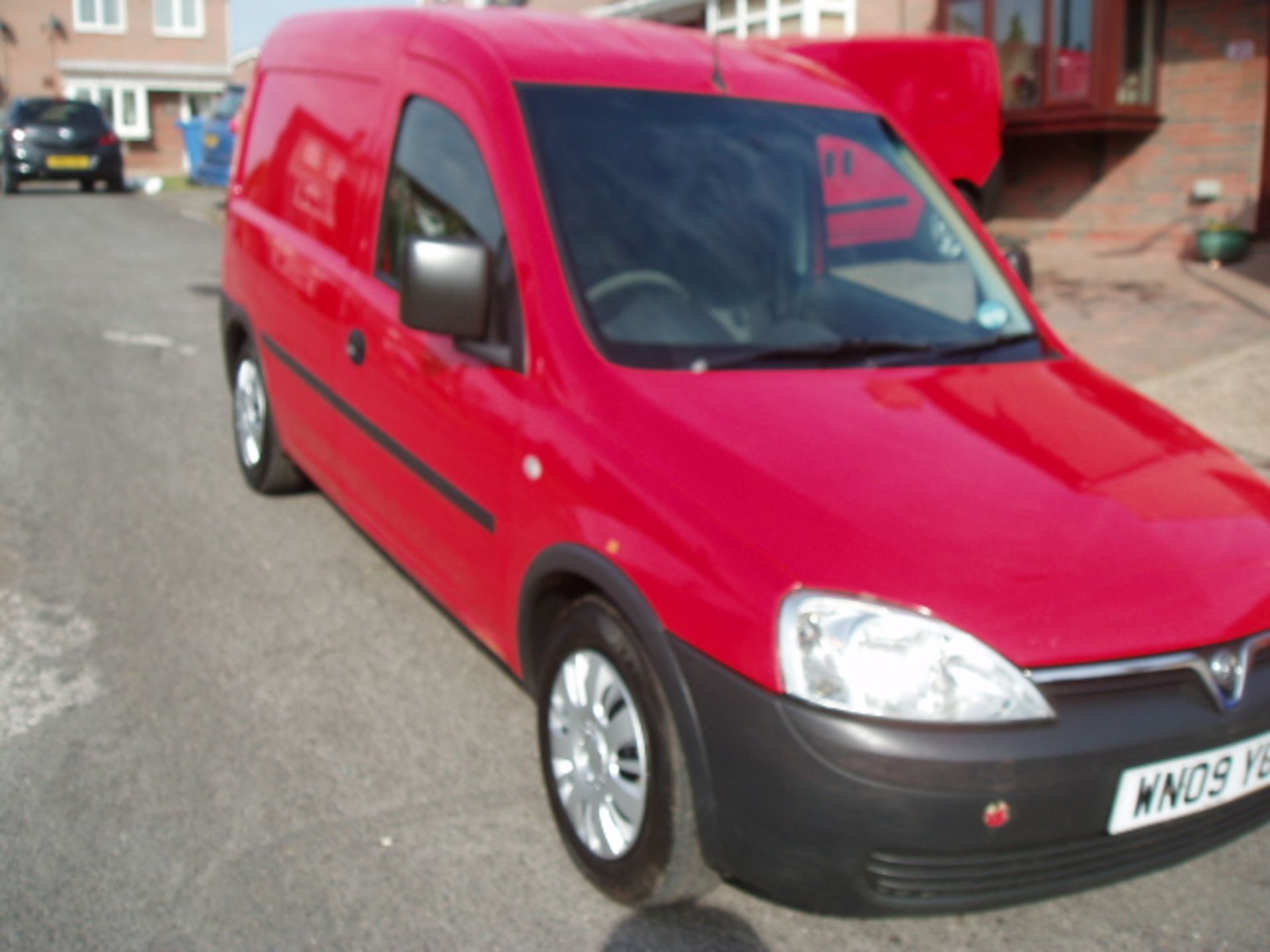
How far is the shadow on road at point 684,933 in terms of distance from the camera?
9.95 ft

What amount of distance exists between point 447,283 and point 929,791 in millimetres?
1755

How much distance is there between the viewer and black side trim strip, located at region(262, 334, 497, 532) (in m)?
3.74

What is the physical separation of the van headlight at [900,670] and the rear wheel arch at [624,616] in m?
0.29

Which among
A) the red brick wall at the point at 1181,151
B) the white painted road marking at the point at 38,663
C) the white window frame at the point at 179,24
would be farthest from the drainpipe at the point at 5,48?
the white painted road marking at the point at 38,663

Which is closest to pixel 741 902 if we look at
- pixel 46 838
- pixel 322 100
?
pixel 46 838

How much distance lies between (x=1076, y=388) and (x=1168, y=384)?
16.3ft

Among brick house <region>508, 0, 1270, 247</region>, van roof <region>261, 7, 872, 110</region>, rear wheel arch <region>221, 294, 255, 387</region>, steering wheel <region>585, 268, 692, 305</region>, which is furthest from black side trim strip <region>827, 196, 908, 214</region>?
brick house <region>508, 0, 1270, 247</region>

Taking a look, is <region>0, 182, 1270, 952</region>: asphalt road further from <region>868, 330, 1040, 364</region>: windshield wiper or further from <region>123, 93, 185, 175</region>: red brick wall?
<region>123, 93, 185, 175</region>: red brick wall

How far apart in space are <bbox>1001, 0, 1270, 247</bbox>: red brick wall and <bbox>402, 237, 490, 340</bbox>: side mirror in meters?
11.0

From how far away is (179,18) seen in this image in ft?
174

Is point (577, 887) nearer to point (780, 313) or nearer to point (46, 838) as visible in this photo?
point (46, 838)

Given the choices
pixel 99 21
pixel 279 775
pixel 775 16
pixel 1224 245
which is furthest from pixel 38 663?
pixel 99 21

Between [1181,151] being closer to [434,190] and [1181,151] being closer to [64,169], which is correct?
[434,190]

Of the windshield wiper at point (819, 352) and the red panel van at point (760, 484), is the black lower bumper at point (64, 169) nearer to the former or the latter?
the red panel van at point (760, 484)
